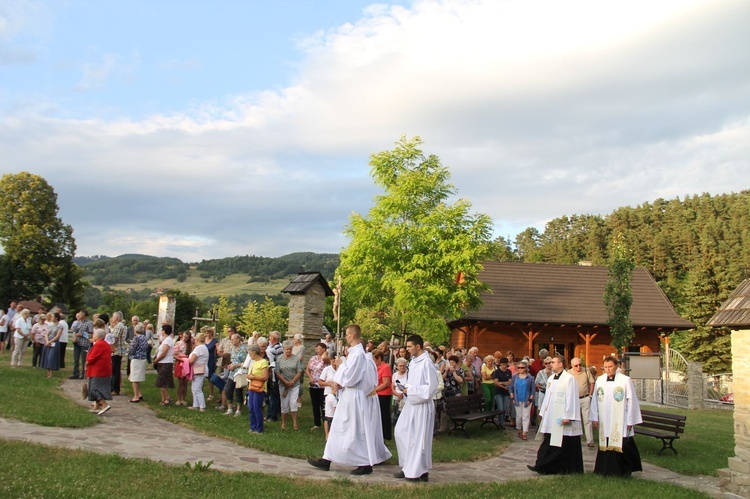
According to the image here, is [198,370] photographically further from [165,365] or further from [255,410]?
[255,410]

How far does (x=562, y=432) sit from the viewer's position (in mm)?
9242

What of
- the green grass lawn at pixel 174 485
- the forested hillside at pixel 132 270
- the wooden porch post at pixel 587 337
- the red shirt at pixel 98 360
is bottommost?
the green grass lawn at pixel 174 485

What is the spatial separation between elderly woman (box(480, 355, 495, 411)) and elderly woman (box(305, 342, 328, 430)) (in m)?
3.89

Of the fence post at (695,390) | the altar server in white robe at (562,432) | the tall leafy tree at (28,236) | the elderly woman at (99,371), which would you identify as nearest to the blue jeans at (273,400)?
the elderly woman at (99,371)

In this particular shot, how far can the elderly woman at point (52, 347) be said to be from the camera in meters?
14.8

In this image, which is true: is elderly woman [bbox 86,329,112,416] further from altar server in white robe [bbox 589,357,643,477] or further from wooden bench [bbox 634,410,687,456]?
wooden bench [bbox 634,410,687,456]

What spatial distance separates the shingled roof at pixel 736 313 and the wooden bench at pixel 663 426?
3.09 metres

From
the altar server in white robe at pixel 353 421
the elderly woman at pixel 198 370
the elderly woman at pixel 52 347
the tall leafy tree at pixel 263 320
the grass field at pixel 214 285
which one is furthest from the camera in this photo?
the grass field at pixel 214 285

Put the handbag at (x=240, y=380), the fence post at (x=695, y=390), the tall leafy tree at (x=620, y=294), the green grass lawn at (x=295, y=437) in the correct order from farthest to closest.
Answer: the tall leafy tree at (x=620, y=294), the fence post at (x=695, y=390), the handbag at (x=240, y=380), the green grass lawn at (x=295, y=437)

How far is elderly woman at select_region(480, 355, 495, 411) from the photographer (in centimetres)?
1393

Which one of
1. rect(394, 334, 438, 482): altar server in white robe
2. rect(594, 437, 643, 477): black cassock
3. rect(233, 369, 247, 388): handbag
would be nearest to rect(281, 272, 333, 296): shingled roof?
rect(233, 369, 247, 388): handbag

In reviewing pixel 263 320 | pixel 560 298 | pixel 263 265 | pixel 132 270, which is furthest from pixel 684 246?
pixel 132 270

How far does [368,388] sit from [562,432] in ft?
10.0

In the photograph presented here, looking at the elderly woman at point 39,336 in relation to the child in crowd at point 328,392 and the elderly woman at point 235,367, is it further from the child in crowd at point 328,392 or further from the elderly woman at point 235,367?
the child in crowd at point 328,392
